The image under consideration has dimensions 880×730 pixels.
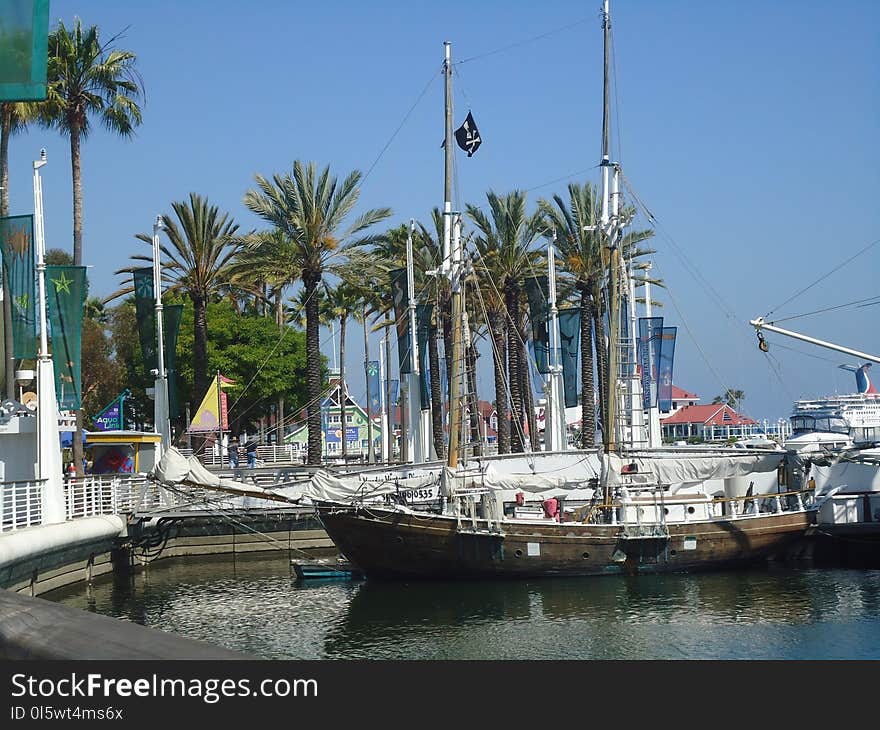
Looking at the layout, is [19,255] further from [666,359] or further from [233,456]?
[666,359]

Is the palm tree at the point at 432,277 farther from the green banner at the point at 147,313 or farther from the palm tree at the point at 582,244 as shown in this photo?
the green banner at the point at 147,313

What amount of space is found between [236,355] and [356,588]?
42.7 m

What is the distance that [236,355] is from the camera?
243 feet

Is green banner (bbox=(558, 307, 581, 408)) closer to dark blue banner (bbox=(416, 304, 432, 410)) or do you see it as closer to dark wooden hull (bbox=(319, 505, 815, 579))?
dark blue banner (bbox=(416, 304, 432, 410))

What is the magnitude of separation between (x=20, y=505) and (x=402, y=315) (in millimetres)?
32125

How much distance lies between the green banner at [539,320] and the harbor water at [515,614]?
20091mm

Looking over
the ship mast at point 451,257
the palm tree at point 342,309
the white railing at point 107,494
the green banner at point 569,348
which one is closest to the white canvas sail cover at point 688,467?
the ship mast at point 451,257

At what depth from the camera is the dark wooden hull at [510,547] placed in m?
33.7

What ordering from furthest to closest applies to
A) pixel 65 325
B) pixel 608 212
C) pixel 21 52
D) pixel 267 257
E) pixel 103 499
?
pixel 267 257, pixel 608 212, pixel 103 499, pixel 65 325, pixel 21 52

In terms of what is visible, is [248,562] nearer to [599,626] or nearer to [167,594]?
[167,594]

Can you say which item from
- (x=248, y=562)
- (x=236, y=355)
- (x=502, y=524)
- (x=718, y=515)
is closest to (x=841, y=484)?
(x=718, y=515)

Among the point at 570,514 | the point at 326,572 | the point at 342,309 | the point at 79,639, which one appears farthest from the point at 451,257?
the point at 342,309

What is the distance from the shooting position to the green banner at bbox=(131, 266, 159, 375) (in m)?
46.9

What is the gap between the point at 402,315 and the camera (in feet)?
191
